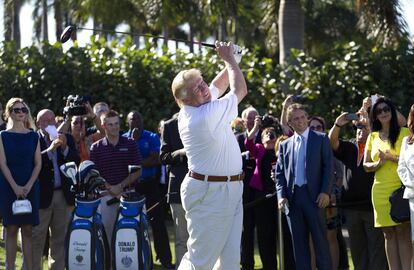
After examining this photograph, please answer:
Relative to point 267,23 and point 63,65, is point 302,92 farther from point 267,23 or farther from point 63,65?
point 267,23

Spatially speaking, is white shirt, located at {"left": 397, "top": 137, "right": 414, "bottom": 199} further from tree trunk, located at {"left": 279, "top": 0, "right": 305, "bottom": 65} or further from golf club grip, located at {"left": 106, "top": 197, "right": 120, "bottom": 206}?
tree trunk, located at {"left": 279, "top": 0, "right": 305, "bottom": 65}

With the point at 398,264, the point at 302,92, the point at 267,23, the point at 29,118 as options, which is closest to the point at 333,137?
the point at 398,264

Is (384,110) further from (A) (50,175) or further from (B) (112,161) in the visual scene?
(A) (50,175)

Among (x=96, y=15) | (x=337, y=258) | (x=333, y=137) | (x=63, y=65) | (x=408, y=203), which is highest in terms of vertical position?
(x=96, y=15)

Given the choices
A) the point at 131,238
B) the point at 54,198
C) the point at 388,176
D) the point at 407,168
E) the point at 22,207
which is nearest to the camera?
the point at 407,168

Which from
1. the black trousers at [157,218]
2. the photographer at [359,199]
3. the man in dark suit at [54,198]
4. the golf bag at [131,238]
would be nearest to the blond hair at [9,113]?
the man in dark suit at [54,198]

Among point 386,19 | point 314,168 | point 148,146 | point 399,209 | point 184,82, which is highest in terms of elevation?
point 386,19

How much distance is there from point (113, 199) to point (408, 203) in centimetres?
Answer: 340

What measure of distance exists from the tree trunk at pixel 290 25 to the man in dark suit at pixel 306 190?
28.3 feet

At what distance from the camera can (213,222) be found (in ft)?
27.3

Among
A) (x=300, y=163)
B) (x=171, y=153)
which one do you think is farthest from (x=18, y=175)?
(x=300, y=163)

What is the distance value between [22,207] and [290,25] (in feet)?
32.3

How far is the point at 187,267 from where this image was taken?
336 inches

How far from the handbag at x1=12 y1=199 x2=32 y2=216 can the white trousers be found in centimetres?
251
